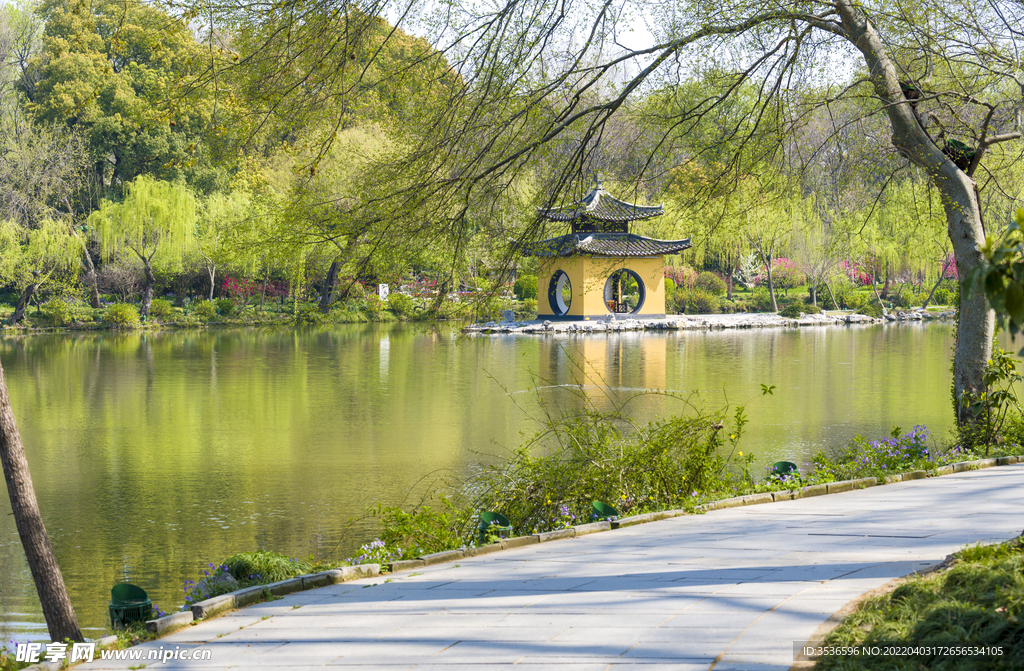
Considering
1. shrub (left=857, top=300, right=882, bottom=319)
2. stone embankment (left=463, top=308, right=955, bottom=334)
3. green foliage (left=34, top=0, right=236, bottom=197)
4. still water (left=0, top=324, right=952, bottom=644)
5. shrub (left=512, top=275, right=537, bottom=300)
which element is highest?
green foliage (left=34, top=0, right=236, bottom=197)

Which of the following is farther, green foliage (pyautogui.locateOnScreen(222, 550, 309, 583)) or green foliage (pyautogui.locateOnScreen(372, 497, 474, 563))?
Result: green foliage (pyautogui.locateOnScreen(372, 497, 474, 563))

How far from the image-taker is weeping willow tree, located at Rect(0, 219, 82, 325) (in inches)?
1073

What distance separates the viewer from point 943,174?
7.61 meters

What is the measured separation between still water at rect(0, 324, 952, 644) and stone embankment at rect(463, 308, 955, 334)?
498 centimetres

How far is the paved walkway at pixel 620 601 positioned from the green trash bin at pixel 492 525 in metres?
0.48

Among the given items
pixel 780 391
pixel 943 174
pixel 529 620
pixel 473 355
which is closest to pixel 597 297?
pixel 473 355

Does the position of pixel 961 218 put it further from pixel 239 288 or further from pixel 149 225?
pixel 239 288

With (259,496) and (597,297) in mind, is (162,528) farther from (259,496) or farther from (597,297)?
(597,297)

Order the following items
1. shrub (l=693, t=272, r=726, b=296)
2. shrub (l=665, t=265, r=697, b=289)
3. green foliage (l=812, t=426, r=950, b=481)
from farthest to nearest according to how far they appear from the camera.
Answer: shrub (l=693, t=272, r=726, b=296) → shrub (l=665, t=265, r=697, b=289) → green foliage (l=812, t=426, r=950, b=481)

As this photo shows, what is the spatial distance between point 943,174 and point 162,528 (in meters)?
7.63

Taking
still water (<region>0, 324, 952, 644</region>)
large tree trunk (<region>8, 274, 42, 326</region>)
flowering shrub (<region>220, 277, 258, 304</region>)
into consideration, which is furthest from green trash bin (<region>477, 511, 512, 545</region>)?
flowering shrub (<region>220, 277, 258, 304</region>)

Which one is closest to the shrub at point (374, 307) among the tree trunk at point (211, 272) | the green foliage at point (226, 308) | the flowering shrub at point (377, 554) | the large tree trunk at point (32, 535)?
the green foliage at point (226, 308)

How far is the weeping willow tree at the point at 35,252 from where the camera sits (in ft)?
89.4

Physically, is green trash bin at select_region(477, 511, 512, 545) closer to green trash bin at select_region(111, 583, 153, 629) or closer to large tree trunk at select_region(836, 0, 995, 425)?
green trash bin at select_region(111, 583, 153, 629)
